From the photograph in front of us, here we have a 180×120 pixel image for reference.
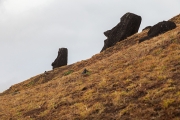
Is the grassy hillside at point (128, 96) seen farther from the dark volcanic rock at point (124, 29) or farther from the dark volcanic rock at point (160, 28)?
the dark volcanic rock at point (124, 29)

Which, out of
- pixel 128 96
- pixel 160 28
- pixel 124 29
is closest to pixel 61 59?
pixel 124 29

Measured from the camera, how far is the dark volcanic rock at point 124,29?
4416 cm

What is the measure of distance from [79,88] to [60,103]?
2.78 meters

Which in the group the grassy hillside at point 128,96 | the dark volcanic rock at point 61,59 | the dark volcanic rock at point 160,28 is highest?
the dark volcanic rock at point 61,59

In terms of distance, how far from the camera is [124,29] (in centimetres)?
4500

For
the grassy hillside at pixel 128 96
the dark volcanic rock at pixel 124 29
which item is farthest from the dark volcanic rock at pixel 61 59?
the grassy hillside at pixel 128 96

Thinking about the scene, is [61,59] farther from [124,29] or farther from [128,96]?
[128,96]

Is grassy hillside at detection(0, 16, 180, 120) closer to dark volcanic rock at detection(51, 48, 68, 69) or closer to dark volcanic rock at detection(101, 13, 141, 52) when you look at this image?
dark volcanic rock at detection(101, 13, 141, 52)

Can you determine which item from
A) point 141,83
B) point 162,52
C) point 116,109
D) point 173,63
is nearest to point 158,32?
point 162,52

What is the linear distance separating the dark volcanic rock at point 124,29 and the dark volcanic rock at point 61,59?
417 inches

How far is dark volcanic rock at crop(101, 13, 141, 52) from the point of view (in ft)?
145

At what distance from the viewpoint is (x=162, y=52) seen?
21969 mm

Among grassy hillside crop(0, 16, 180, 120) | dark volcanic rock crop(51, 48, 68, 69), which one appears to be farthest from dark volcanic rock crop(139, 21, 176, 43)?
dark volcanic rock crop(51, 48, 68, 69)

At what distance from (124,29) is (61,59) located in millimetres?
14515
